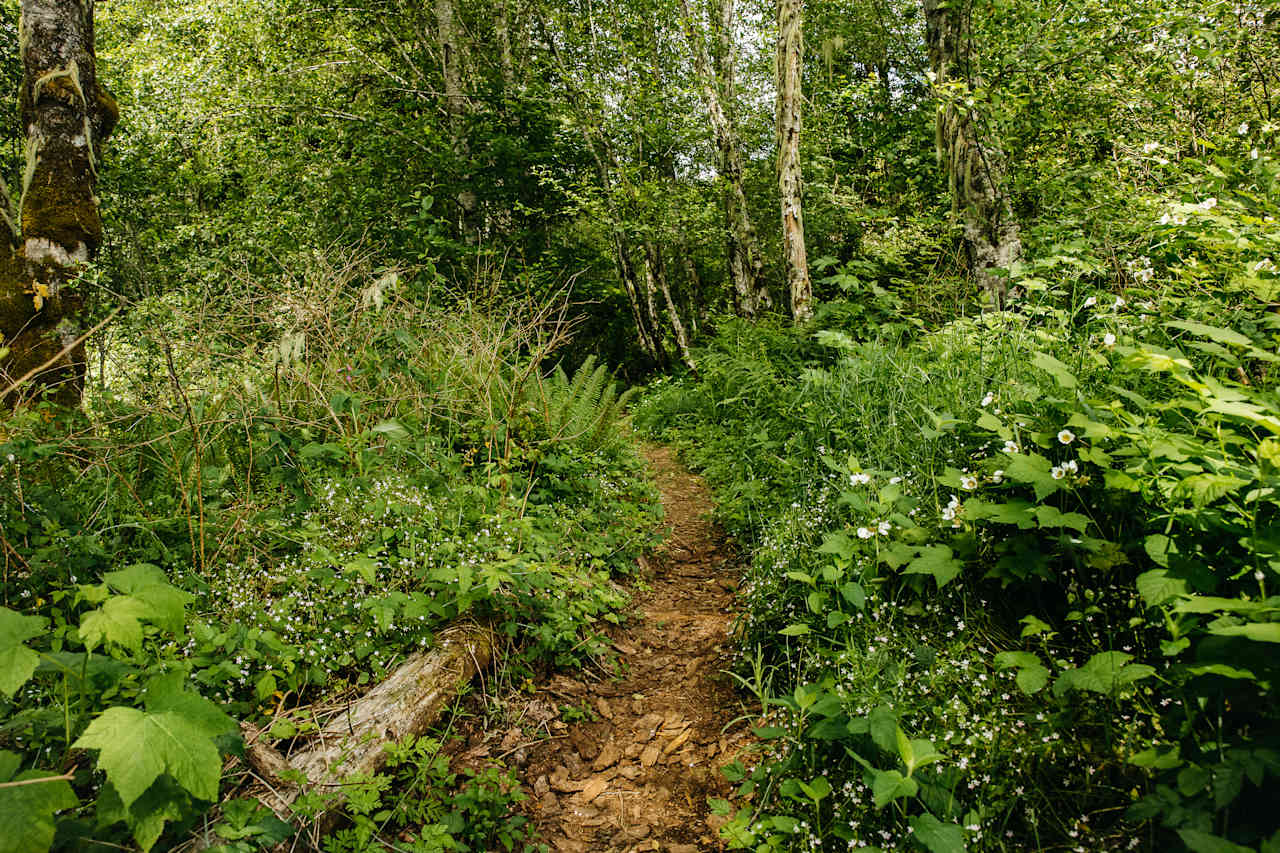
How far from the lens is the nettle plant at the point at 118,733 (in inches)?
55.3

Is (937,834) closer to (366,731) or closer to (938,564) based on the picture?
(938,564)

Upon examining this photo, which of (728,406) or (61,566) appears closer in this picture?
(61,566)

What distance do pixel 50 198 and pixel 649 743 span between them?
7483mm

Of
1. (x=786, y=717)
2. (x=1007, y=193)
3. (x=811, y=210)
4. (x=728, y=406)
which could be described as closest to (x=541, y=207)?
(x=811, y=210)

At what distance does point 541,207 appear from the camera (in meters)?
11.9

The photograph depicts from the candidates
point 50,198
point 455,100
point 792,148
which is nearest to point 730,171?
point 792,148

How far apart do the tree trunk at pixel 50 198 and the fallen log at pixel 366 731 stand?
5242 mm

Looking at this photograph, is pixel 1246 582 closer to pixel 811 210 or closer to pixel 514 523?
pixel 514 523

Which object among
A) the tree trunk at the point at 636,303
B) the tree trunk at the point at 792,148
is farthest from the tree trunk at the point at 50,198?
the tree trunk at the point at 636,303

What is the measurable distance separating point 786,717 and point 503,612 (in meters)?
1.57

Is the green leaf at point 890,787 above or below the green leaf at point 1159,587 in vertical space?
below

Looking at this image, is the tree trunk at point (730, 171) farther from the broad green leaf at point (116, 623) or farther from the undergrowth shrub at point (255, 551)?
the broad green leaf at point (116, 623)

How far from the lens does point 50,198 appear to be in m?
5.81

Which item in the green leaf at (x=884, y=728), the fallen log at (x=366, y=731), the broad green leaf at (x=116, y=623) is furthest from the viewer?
the fallen log at (x=366, y=731)
